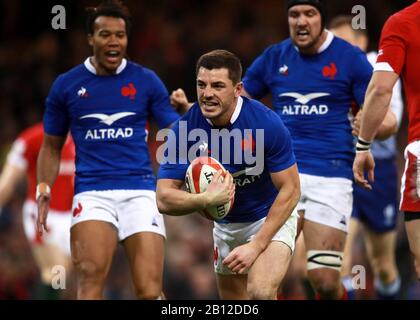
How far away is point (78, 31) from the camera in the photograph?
1490 centimetres

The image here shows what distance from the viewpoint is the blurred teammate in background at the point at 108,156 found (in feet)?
23.8

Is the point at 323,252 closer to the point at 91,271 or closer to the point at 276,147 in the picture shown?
the point at 276,147

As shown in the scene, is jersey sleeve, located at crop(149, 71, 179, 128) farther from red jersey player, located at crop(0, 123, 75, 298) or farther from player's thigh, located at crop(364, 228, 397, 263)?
red jersey player, located at crop(0, 123, 75, 298)

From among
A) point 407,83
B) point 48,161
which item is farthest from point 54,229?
point 407,83

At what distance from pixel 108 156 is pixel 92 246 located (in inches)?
27.1

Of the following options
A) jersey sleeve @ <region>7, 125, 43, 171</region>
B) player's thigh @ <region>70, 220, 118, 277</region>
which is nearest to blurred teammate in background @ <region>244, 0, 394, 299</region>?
player's thigh @ <region>70, 220, 118, 277</region>

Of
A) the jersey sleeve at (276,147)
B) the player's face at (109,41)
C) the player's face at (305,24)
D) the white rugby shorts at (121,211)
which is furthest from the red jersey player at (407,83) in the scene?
the player's face at (109,41)

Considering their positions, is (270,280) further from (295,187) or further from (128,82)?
(128,82)

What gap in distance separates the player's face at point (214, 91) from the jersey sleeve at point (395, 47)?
98cm

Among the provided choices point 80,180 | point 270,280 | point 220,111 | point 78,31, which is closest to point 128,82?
point 80,180

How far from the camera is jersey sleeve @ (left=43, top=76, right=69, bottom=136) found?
7.50 m

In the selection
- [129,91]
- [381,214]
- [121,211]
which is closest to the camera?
[121,211]

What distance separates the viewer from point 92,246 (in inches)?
283

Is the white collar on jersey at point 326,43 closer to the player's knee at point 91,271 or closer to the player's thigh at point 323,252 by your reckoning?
the player's thigh at point 323,252
